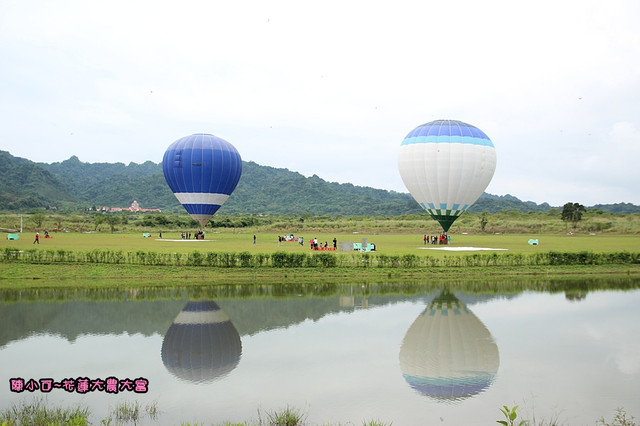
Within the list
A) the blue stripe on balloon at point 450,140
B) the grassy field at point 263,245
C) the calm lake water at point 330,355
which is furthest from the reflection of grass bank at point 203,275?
the blue stripe on balloon at point 450,140

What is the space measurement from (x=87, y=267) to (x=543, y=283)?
2942 centimetres

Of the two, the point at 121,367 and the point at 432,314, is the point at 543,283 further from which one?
the point at 121,367

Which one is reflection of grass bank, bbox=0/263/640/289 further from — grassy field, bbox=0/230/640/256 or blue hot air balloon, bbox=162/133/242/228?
blue hot air balloon, bbox=162/133/242/228

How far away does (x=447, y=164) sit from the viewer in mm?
51812

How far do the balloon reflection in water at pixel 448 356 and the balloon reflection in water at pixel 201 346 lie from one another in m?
5.49

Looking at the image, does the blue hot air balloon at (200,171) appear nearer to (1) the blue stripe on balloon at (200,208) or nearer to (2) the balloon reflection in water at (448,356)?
(1) the blue stripe on balloon at (200,208)

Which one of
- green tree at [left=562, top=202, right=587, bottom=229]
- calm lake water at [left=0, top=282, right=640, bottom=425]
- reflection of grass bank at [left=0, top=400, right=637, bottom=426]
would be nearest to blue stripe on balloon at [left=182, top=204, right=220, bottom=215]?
calm lake water at [left=0, top=282, right=640, bottom=425]

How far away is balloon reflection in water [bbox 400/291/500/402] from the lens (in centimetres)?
1434

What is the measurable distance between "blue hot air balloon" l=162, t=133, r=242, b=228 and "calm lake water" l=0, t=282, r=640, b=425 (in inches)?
1328

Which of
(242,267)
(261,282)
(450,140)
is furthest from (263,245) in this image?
(261,282)

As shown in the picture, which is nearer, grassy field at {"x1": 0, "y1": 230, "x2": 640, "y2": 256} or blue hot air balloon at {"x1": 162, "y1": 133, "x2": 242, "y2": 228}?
grassy field at {"x1": 0, "y1": 230, "x2": 640, "y2": 256}

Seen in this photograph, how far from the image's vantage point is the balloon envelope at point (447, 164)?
52.0 metres

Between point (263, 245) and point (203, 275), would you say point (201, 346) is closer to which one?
point (203, 275)

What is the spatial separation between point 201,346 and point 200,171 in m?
45.0
